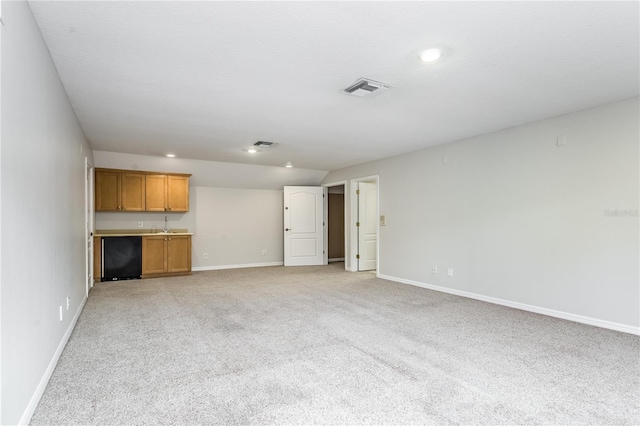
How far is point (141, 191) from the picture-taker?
7.27m

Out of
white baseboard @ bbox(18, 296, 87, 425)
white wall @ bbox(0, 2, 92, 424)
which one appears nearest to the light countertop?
white baseboard @ bbox(18, 296, 87, 425)

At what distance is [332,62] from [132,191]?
19.3 feet

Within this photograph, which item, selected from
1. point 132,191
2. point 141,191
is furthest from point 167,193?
point 132,191

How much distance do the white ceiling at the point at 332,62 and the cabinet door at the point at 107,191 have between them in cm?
220

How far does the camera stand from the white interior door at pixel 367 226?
8039mm

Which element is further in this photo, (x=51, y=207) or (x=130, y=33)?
(x=51, y=207)

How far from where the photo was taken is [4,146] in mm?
1684

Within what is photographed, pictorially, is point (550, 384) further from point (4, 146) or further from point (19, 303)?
point (4, 146)

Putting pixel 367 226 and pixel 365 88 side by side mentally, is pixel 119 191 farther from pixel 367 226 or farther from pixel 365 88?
pixel 365 88

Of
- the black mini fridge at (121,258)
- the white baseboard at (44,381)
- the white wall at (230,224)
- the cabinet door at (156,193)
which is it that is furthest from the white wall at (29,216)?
the white wall at (230,224)

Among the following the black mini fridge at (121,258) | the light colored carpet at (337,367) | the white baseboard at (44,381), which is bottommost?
the light colored carpet at (337,367)

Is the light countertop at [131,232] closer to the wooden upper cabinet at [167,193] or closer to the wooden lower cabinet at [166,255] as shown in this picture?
the wooden lower cabinet at [166,255]

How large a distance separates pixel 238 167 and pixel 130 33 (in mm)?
5444

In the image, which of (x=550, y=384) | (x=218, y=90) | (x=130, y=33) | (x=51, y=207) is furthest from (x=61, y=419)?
(x=550, y=384)
